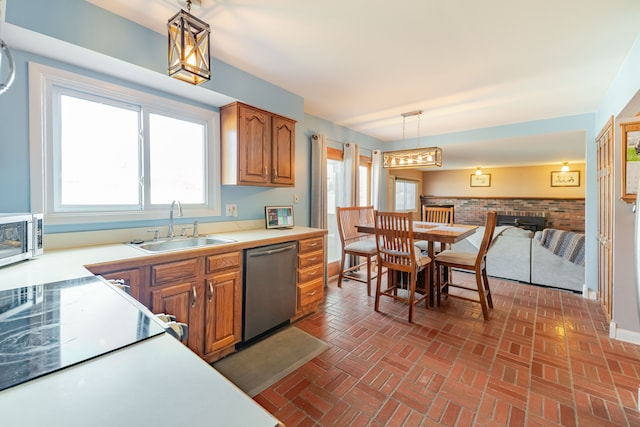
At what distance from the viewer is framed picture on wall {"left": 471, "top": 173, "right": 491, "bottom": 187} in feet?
26.2

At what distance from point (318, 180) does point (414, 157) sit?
1.23 m

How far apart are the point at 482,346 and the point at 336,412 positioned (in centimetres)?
142

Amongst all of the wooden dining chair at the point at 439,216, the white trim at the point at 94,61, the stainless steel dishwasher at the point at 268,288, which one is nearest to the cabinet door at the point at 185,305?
the stainless steel dishwasher at the point at 268,288

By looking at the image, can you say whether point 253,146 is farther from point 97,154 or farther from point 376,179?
point 376,179

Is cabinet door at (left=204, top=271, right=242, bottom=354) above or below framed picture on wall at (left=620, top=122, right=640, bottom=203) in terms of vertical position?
below

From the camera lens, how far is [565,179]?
23.0 ft

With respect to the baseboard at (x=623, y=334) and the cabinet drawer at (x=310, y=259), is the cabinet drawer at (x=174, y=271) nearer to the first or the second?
the cabinet drawer at (x=310, y=259)

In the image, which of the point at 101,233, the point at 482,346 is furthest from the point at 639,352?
the point at 101,233

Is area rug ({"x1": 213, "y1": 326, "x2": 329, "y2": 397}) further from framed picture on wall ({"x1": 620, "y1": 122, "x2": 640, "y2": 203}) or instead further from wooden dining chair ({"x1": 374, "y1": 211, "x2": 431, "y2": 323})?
framed picture on wall ({"x1": 620, "y1": 122, "x2": 640, "y2": 203})

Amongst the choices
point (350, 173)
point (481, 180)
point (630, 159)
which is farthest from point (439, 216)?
point (481, 180)

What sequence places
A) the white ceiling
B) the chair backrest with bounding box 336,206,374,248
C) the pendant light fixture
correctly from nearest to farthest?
the pendant light fixture, the white ceiling, the chair backrest with bounding box 336,206,374,248

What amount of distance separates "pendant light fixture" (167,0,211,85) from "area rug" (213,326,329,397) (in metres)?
1.84

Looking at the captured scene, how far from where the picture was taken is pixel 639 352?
218 centimetres

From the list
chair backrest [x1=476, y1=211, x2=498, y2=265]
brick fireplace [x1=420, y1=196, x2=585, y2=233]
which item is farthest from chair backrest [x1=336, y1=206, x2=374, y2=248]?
brick fireplace [x1=420, y1=196, x2=585, y2=233]
